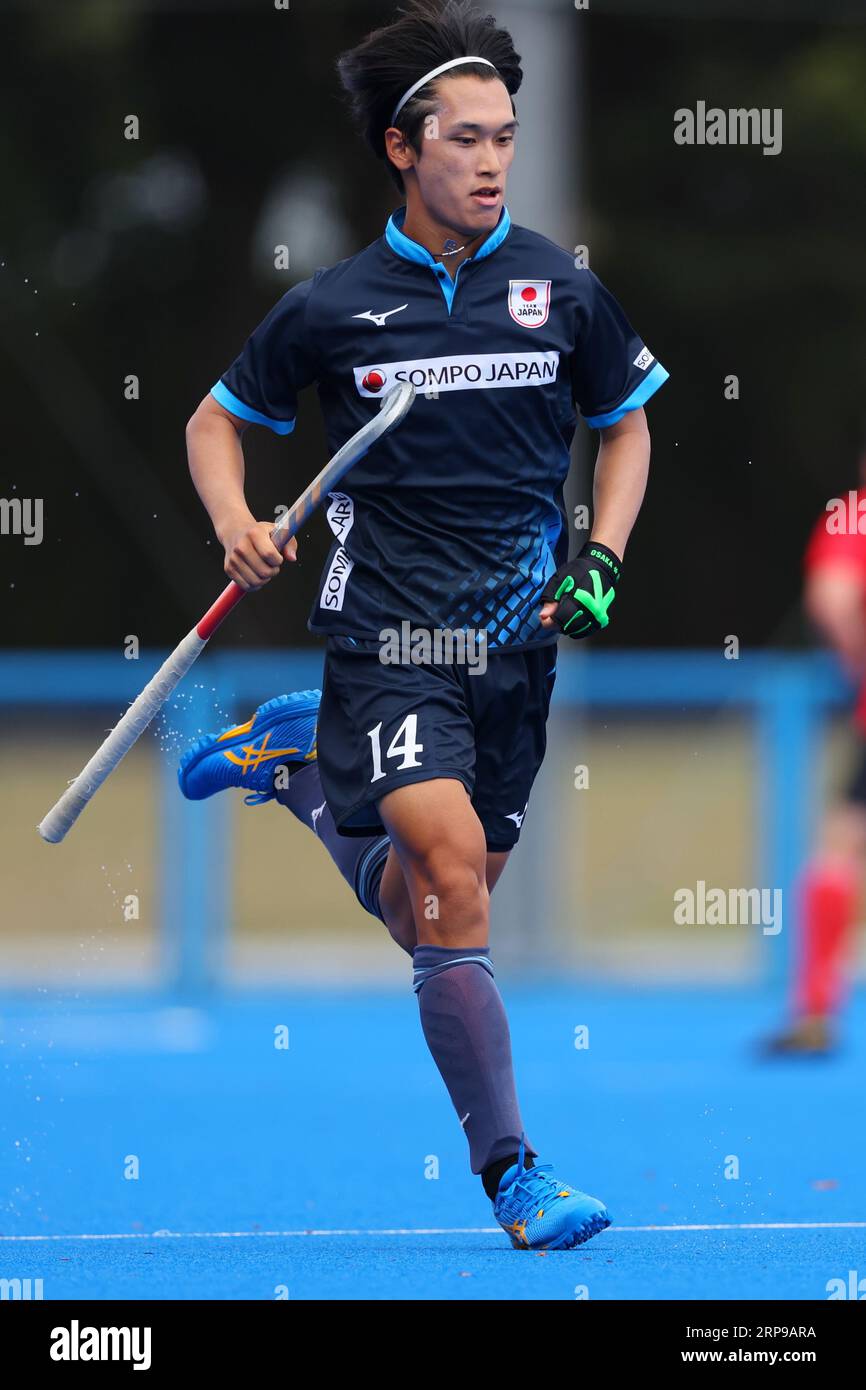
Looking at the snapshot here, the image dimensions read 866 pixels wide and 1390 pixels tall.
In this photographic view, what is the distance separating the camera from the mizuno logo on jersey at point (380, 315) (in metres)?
4.64

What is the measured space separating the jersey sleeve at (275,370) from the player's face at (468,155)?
0.99 feet

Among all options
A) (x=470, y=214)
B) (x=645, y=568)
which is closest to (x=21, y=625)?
(x=645, y=568)

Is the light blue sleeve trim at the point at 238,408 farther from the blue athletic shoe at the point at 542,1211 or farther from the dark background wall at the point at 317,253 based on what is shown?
the dark background wall at the point at 317,253

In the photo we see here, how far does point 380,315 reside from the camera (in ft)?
15.2

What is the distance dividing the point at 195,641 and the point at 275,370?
519 millimetres

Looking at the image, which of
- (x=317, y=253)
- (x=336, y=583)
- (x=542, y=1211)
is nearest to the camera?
(x=542, y=1211)

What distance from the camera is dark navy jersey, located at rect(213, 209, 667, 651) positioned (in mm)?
4613

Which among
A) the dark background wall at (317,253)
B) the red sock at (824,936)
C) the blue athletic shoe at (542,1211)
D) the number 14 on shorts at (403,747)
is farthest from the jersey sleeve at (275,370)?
the dark background wall at (317,253)

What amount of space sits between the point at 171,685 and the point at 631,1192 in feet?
6.05

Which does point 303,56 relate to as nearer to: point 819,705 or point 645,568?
point 645,568

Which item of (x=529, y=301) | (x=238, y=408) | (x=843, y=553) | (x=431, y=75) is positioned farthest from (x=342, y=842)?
(x=843, y=553)

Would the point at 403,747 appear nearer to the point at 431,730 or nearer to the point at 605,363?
the point at 431,730

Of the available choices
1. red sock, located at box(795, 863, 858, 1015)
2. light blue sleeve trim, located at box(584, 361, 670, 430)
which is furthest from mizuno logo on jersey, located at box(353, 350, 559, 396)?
red sock, located at box(795, 863, 858, 1015)

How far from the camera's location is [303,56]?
789 inches
